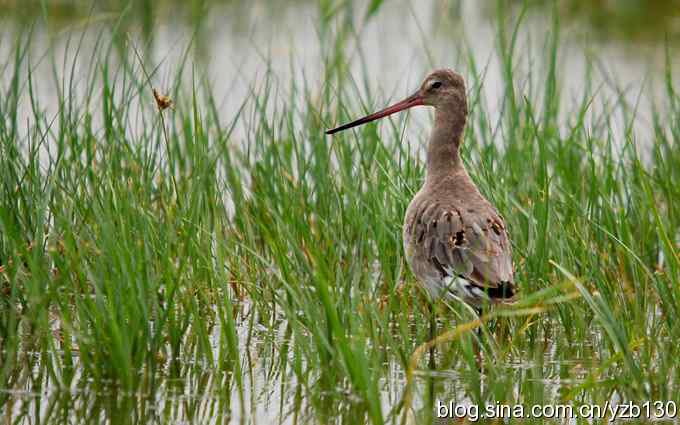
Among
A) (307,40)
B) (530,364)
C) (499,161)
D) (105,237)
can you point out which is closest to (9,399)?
(105,237)

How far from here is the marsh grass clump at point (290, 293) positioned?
15.3 feet

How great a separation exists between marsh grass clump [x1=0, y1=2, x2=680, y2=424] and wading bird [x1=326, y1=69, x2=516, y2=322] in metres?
0.17

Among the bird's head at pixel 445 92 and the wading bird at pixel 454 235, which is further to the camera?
the bird's head at pixel 445 92

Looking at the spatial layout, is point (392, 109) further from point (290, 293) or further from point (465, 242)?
point (290, 293)

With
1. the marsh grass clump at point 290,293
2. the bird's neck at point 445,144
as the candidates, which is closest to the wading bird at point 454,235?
the bird's neck at point 445,144

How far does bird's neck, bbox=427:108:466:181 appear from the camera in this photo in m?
6.17

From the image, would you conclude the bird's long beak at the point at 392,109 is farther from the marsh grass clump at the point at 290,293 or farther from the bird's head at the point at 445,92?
the marsh grass clump at the point at 290,293

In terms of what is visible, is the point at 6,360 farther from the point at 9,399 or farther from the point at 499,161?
the point at 499,161

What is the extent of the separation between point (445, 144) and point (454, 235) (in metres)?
0.82

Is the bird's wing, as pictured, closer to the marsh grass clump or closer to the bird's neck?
the marsh grass clump

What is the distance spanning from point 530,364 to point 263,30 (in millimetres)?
7548

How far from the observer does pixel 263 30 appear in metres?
12.4

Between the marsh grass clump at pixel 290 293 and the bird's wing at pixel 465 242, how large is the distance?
0.20 m

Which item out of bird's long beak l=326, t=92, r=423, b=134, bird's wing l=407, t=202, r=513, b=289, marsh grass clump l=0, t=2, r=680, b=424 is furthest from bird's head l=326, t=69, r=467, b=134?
bird's wing l=407, t=202, r=513, b=289
